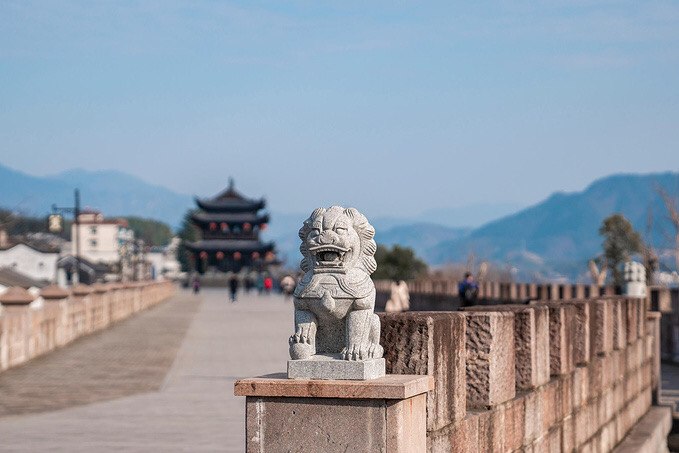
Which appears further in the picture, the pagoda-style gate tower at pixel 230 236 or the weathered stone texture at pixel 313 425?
the pagoda-style gate tower at pixel 230 236

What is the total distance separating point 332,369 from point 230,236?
145 m

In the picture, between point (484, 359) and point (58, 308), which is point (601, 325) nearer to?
point (484, 359)

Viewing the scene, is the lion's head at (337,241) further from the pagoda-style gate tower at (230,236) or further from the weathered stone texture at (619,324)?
the pagoda-style gate tower at (230,236)

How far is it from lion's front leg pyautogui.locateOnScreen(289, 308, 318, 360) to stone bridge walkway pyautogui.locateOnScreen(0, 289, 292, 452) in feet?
22.7

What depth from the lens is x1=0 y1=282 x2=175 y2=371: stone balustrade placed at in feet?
75.2

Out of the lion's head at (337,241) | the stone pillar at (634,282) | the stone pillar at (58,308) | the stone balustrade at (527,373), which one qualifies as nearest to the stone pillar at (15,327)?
the stone pillar at (58,308)

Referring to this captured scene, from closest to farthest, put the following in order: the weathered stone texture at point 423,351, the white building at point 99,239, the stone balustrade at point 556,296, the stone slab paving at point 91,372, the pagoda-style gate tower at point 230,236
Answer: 1. the weathered stone texture at point 423,351
2. the stone slab paving at point 91,372
3. the stone balustrade at point 556,296
4. the pagoda-style gate tower at point 230,236
5. the white building at point 99,239

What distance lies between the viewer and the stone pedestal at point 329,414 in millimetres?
5348

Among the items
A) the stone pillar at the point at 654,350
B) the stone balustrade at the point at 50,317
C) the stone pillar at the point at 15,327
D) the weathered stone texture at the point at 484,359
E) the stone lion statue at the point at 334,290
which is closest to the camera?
the stone lion statue at the point at 334,290

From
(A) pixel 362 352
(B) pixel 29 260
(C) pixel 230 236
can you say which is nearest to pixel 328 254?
(A) pixel 362 352

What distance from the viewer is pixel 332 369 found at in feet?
18.3

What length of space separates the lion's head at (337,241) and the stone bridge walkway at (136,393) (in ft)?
22.7

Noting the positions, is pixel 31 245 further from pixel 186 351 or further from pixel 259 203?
pixel 186 351

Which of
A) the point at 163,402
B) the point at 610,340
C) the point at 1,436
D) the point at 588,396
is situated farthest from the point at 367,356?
the point at 163,402
